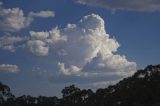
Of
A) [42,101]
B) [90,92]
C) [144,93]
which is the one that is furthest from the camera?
[42,101]

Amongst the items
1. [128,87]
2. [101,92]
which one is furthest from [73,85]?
[128,87]

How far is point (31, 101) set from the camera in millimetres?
172875

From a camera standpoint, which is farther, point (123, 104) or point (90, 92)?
point (90, 92)

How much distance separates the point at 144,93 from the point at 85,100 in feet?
120

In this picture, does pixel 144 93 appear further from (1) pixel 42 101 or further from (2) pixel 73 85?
(1) pixel 42 101

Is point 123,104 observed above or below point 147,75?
below

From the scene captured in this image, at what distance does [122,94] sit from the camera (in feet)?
402

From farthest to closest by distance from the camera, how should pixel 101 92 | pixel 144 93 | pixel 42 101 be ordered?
pixel 42 101 → pixel 101 92 → pixel 144 93

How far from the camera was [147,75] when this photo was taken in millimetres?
124188

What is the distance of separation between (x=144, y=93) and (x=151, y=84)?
3455 mm

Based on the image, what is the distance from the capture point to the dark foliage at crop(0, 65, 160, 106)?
118 meters

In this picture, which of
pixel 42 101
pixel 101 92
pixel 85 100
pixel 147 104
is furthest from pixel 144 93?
pixel 42 101

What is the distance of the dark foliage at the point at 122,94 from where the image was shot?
11781cm

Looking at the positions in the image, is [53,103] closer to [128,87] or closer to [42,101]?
[42,101]
